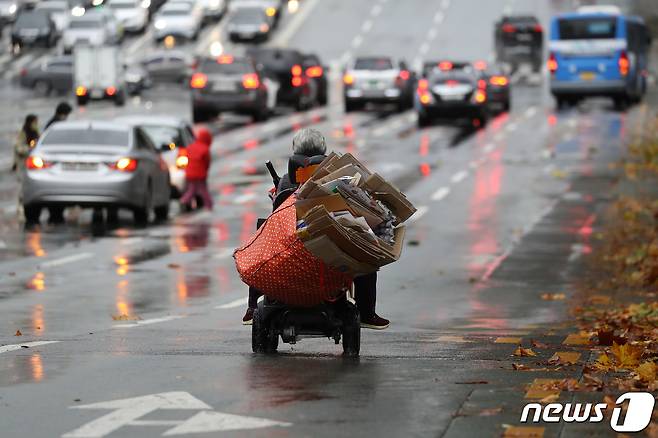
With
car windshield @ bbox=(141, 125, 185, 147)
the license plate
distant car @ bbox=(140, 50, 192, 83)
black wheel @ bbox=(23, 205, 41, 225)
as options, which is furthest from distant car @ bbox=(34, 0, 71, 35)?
black wheel @ bbox=(23, 205, 41, 225)

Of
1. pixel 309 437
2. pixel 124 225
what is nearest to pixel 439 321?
pixel 309 437

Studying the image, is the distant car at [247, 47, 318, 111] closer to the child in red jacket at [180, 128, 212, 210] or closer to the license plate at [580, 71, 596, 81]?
the license plate at [580, 71, 596, 81]

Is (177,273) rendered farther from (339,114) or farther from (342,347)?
(339,114)

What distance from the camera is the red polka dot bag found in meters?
11.4

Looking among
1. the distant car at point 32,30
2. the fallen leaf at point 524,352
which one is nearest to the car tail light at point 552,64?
the distant car at point 32,30

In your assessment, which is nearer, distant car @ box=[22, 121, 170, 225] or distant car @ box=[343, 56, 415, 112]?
distant car @ box=[22, 121, 170, 225]

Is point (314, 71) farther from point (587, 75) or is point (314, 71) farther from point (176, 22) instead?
point (176, 22)

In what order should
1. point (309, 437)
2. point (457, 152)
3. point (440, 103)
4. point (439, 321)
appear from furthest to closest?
point (440, 103) → point (457, 152) → point (439, 321) → point (309, 437)

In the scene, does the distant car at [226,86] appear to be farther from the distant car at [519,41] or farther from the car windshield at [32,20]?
the car windshield at [32,20]

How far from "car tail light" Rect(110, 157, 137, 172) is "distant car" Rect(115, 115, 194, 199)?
4226 millimetres

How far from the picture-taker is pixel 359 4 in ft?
313

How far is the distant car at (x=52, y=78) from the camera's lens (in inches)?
2689

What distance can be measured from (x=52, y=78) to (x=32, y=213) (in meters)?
40.9

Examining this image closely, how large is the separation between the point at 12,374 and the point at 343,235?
2026 millimetres
